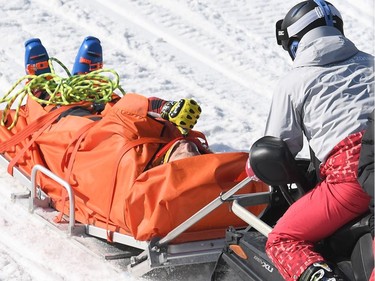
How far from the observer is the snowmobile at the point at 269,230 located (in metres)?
3.10

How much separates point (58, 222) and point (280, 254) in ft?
4.83

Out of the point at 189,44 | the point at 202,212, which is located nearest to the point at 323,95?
the point at 202,212

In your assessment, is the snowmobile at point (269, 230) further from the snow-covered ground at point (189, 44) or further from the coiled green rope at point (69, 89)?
the snow-covered ground at point (189, 44)

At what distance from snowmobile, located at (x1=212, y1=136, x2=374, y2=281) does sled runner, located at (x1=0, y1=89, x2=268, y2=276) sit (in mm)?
134

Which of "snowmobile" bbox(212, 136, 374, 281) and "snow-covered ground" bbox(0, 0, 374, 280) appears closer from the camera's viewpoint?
"snowmobile" bbox(212, 136, 374, 281)

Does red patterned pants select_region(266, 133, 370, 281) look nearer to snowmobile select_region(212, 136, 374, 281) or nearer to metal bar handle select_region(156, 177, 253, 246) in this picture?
snowmobile select_region(212, 136, 374, 281)

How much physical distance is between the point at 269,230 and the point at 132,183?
0.78 m

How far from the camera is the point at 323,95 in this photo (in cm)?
321

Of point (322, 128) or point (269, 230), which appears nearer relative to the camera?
point (322, 128)

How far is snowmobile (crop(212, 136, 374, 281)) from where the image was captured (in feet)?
10.2

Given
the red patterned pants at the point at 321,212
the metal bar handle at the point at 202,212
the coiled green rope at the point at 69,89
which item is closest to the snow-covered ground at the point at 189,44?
the coiled green rope at the point at 69,89

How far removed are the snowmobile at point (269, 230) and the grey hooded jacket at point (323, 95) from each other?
0.11 metres

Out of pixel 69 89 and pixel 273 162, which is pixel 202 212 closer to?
pixel 273 162

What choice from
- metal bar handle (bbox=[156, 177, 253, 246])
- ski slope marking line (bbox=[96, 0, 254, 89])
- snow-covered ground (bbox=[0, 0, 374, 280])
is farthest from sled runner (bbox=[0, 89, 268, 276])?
ski slope marking line (bbox=[96, 0, 254, 89])
